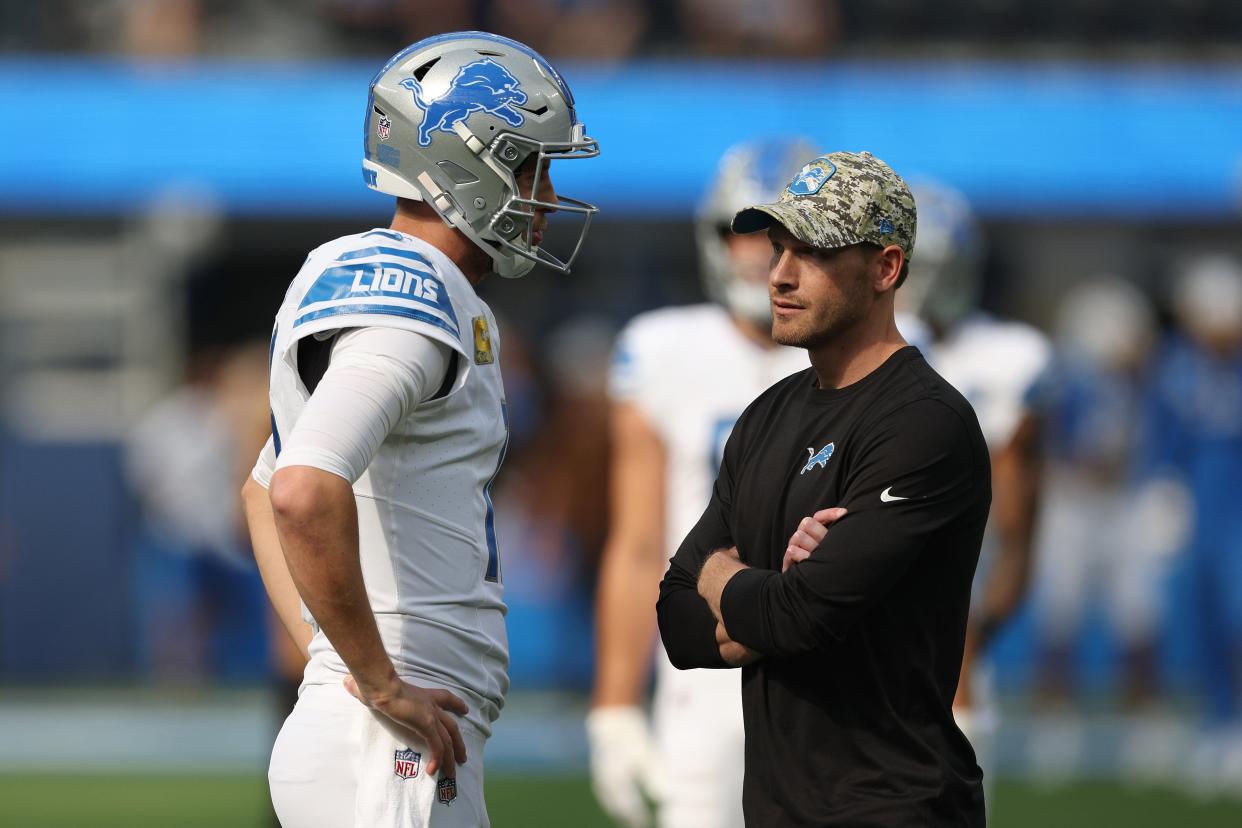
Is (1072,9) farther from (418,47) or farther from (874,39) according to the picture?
(418,47)

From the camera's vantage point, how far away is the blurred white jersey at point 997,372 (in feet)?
17.4

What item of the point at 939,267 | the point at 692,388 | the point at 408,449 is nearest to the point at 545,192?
the point at 408,449

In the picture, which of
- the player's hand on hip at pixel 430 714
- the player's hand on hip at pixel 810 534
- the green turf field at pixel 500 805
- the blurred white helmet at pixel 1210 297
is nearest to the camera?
the player's hand on hip at pixel 430 714

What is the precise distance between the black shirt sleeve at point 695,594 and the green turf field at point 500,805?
4.76 meters

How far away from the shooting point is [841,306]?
313 cm

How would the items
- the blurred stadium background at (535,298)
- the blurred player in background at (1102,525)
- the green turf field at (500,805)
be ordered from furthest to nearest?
the blurred stadium background at (535,298) → the blurred player in background at (1102,525) → the green turf field at (500,805)

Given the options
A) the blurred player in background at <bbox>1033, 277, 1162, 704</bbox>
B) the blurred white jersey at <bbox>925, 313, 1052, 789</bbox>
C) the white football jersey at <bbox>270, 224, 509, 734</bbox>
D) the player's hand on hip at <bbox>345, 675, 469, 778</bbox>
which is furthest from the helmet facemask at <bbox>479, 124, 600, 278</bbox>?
the blurred player in background at <bbox>1033, 277, 1162, 704</bbox>

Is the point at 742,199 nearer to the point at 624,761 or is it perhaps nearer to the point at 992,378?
the point at 992,378

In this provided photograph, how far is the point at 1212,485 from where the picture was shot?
1045 cm

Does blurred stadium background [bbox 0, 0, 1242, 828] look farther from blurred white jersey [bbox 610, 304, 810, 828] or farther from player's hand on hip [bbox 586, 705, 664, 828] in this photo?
blurred white jersey [bbox 610, 304, 810, 828]

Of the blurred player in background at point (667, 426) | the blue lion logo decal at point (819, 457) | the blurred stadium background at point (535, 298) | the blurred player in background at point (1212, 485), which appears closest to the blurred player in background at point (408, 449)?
the blue lion logo decal at point (819, 457)

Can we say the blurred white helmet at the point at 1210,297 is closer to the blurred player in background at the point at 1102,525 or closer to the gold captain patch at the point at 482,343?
the blurred player in background at the point at 1102,525

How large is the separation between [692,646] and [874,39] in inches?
477

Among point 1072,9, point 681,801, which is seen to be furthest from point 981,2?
point 681,801
